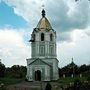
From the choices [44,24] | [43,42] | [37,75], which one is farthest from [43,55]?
[44,24]

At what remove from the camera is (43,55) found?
207 feet

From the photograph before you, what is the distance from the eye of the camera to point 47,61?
6303cm

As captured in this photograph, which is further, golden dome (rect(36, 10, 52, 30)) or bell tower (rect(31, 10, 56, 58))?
golden dome (rect(36, 10, 52, 30))

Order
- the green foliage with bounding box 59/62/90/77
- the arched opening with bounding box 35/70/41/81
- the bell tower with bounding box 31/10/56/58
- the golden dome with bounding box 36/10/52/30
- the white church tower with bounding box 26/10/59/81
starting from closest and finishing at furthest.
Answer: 1. the white church tower with bounding box 26/10/59/81
2. the arched opening with bounding box 35/70/41/81
3. the bell tower with bounding box 31/10/56/58
4. the golden dome with bounding box 36/10/52/30
5. the green foliage with bounding box 59/62/90/77

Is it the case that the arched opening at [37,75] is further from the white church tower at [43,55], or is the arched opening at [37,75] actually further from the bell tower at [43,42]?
the bell tower at [43,42]

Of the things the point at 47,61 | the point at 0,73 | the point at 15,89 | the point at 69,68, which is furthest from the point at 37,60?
the point at 69,68

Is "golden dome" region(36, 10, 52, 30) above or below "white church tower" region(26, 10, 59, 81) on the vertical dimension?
above

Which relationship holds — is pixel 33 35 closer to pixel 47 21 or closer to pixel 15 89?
pixel 47 21

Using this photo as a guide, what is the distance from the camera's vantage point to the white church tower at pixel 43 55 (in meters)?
62.4

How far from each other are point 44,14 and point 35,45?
6.08 meters

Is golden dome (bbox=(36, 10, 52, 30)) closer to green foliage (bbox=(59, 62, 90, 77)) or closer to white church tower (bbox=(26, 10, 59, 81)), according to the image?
white church tower (bbox=(26, 10, 59, 81))

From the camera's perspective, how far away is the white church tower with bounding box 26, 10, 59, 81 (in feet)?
205

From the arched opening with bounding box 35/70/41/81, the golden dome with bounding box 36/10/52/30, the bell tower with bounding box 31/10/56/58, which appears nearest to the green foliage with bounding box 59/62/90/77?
the bell tower with bounding box 31/10/56/58

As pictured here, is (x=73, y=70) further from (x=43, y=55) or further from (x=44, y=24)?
(x=43, y=55)
